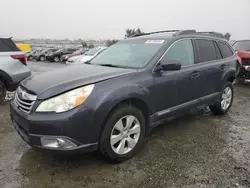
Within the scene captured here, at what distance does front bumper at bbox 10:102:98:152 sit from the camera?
2535 mm

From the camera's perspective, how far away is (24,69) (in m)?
5.86

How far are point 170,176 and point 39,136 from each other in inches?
60.0

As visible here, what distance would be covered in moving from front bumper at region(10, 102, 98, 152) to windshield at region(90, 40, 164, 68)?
3.91ft

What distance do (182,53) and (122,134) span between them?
171 centimetres

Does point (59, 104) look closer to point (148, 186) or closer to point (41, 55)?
point (148, 186)

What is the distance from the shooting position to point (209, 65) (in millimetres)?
4242

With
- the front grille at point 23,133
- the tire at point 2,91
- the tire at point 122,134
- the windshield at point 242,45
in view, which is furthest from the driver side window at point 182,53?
the windshield at point 242,45

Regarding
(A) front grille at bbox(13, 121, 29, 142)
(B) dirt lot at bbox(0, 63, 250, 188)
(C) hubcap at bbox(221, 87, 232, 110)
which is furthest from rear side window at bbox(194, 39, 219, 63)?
(A) front grille at bbox(13, 121, 29, 142)

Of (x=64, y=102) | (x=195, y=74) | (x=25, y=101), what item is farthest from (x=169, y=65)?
(x=25, y=101)

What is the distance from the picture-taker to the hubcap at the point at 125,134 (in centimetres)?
292

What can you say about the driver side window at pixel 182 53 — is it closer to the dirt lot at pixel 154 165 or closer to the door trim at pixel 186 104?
the door trim at pixel 186 104

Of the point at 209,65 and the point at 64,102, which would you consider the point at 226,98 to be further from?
the point at 64,102

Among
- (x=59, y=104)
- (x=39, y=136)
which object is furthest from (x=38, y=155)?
(x=59, y=104)

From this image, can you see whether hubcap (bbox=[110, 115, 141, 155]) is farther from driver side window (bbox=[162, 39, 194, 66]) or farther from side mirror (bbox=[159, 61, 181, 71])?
driver side window (bbox=[162, 39, 194, 66])
